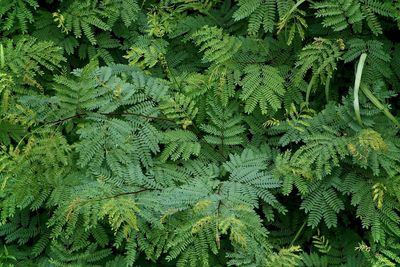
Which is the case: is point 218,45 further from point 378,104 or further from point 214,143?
point 378,104

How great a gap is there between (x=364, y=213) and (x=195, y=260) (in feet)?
3.12

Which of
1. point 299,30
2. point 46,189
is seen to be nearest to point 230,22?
point 299,30

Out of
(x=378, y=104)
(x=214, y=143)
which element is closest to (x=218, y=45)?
(x=214, y=143)

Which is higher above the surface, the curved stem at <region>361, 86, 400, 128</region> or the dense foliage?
the curved stem at <region>361, 86, 400, 128</region>

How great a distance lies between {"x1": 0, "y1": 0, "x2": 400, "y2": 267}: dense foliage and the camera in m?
2.91

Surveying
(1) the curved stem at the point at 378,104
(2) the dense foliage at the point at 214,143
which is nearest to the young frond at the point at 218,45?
(2) the dense foliage at the point at 214,143

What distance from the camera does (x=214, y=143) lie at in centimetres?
327

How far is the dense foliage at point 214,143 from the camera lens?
291 cm

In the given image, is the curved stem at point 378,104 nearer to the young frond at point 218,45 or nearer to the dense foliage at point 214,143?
the dense foliage at point 214,143

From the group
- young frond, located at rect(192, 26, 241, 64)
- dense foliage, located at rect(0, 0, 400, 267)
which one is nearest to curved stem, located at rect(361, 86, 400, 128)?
dense foliage, located at rect(0, 0, 400, 267)

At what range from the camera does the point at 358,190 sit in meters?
2.96

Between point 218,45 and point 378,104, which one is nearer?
point 378,104

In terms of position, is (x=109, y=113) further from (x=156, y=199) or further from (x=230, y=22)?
(x=230, y=22)

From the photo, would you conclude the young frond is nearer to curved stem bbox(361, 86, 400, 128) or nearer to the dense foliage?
the dense foliage
